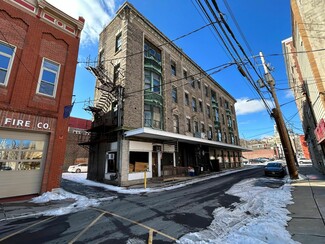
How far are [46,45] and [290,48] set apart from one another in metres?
31.6

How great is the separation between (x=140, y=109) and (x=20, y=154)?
10.6 meters

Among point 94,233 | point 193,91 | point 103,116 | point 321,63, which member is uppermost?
point 193,91

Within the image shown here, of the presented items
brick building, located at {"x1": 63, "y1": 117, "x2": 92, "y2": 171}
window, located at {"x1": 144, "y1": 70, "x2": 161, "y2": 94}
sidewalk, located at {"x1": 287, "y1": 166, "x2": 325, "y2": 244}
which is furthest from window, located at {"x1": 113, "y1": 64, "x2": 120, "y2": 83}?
brick building, located at {"x1": 63, "y1": 117, "x2": 92, "y2": 171}

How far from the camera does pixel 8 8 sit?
1038 centimetres

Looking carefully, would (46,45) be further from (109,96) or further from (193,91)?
(193,91)

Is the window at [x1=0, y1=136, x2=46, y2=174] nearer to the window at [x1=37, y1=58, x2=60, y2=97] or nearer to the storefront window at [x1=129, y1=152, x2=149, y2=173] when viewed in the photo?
the window at [x1=37, y1=58, x2=60, y2=97]

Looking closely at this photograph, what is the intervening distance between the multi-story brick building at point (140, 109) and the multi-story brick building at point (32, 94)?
196 inches

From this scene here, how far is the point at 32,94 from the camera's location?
10.6 metres

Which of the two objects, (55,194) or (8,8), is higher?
(8,8)

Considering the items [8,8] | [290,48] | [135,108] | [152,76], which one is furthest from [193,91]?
[8,8]

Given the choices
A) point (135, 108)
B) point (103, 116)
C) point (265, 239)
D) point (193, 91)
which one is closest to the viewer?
point (265, 239)

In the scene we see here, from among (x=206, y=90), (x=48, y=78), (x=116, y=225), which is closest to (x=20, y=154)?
(x=48, y=78)

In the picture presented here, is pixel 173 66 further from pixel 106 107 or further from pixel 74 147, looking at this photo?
pixel 74 147

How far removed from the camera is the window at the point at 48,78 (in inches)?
444
